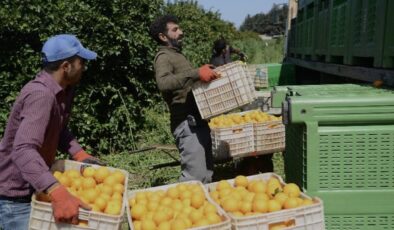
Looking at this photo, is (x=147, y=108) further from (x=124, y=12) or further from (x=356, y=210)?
(x=356, y=210)

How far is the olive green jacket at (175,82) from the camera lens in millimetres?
4574

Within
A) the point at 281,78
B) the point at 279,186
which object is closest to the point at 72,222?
the point at 279,186

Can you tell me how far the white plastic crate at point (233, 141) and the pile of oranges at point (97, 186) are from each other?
2.74 metres

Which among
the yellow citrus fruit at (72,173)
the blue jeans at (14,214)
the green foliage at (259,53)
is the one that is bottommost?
the green foliage at (259,53)

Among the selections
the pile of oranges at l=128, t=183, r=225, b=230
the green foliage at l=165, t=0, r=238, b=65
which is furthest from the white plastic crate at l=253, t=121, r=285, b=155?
the green foliage at l=165, t=0, r=238, b=65

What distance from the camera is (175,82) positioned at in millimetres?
4566

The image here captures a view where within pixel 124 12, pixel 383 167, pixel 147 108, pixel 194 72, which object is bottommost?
pixel 147 108

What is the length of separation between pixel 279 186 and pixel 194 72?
155 cm

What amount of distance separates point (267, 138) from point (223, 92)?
2075 millimetres

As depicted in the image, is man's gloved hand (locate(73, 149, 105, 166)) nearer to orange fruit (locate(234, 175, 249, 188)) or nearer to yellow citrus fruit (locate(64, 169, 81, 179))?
yellow citrus fruit (locate(64, 169, 81, 179))

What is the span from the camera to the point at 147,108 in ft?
28.8

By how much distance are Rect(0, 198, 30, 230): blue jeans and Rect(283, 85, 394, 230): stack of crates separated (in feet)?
5.86

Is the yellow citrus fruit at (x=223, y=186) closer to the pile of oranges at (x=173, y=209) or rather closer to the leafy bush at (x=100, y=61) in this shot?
the pile of oranges at (x=173, y=209)

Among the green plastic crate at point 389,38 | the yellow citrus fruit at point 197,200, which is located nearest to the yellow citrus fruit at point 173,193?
the yellow citrus fruit at point 197,200
